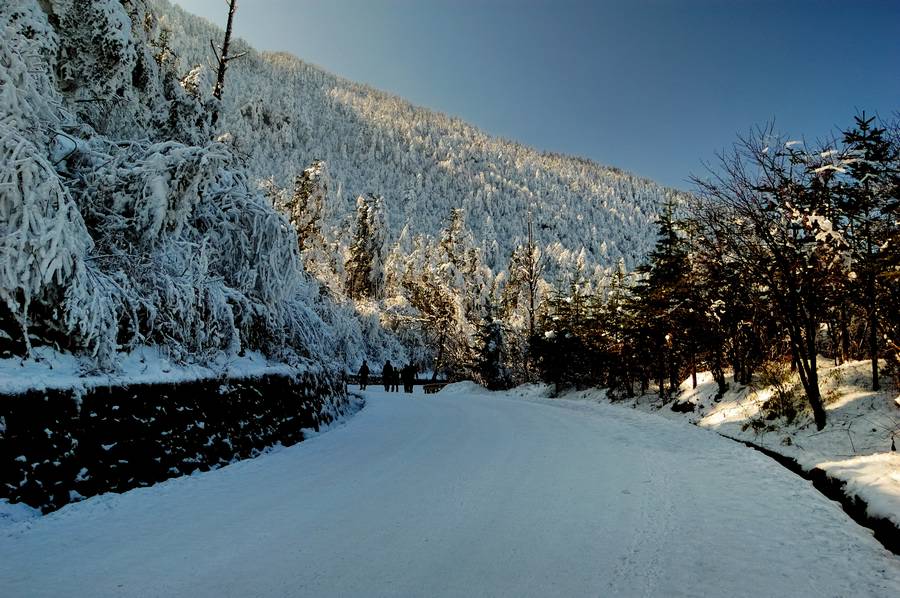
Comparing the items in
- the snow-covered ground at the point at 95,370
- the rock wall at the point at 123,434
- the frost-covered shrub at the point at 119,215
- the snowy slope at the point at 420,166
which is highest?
the snowy slope at the point at 420,166

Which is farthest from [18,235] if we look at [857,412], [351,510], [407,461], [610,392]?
[610,392]

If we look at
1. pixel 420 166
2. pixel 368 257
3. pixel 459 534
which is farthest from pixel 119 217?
pixel 420 166

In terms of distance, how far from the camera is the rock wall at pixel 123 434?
4.50 meters

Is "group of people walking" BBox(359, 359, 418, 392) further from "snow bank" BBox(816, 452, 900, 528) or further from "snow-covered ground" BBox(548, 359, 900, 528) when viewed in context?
"snow bank" BBox(816, 452, 900, 528)

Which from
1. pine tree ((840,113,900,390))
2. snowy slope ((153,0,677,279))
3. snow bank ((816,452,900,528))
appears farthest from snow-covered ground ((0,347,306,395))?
snowy slope ((153,0,677,279))

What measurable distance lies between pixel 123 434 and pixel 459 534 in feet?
13.1

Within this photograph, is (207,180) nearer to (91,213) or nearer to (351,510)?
(91,213)

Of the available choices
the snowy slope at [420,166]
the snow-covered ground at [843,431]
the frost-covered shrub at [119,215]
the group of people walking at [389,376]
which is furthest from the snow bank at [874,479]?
the snowy slope at [420,166]

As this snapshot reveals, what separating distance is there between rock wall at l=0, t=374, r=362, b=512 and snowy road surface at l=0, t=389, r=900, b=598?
0.96 feet

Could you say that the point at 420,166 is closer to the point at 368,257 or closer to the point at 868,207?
the point at 368,257

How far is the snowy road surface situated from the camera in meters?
3.37

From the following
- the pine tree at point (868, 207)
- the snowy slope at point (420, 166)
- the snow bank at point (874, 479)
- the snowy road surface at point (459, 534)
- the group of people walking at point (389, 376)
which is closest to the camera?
the snowy road surface at point (459, 534)

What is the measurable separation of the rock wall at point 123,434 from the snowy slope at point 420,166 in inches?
3342

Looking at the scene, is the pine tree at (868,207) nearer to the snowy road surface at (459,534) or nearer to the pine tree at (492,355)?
the snowy road surface at (459,534)
